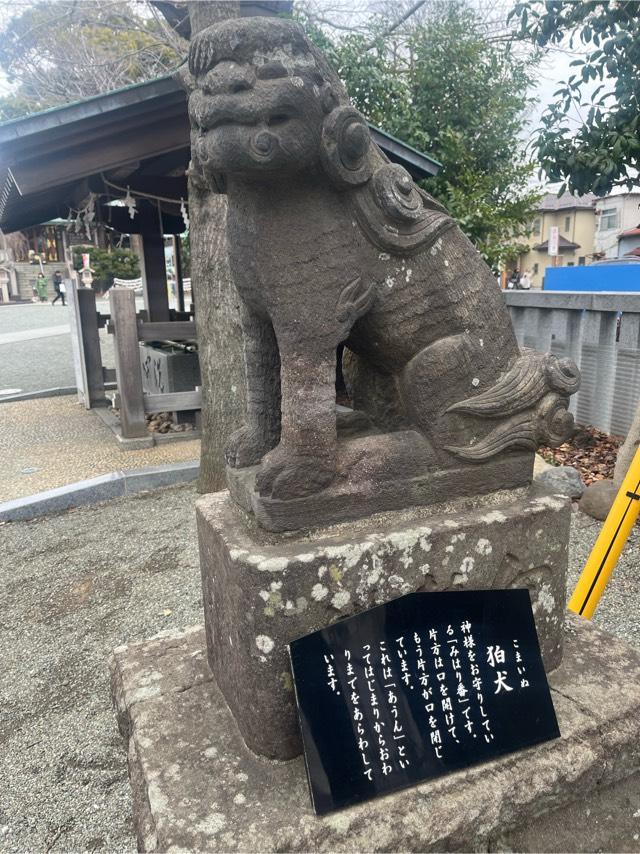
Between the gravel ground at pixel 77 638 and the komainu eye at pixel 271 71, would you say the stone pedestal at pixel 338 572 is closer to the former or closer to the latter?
the gravel ground at pixel 77 638

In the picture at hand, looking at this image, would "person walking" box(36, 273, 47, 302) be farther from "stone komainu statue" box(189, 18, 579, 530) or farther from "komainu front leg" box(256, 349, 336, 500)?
"komainu front leg" box(256, 349, 336, 500)

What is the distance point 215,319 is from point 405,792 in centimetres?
350

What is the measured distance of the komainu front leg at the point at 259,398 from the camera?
185 centimetres

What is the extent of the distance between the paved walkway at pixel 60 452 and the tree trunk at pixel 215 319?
1189 mm

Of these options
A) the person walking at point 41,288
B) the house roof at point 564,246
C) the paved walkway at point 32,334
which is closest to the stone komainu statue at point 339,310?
the paved walkway at point 32,334

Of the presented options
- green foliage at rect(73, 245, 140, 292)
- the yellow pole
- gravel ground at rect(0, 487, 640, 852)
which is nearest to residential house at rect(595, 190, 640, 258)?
green foliage at rect(73, 245, 140, 292)

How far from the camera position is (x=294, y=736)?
1632 millimetres

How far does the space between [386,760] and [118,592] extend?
231cm

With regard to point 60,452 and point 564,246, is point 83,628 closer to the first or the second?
point 60,452

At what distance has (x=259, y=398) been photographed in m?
1.90

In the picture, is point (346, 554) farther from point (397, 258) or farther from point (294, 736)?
point (397, 258)

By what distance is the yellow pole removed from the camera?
239cm

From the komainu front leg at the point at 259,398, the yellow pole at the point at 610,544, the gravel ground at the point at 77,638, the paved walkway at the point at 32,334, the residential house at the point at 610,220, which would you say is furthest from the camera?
the residential house at the point at 610,220

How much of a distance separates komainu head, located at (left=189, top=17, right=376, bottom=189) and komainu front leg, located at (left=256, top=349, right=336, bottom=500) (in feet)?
1.62
